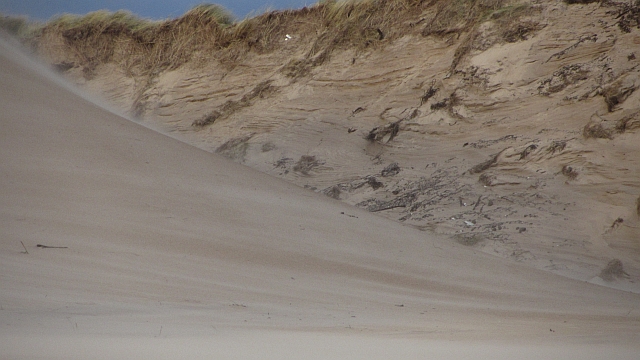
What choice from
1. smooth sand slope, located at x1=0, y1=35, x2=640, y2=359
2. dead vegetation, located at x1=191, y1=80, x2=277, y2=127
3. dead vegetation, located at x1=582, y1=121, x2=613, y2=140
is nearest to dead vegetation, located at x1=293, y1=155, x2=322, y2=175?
smooth sand slope, located at x1=0, y1=35, x2=640, y2=359

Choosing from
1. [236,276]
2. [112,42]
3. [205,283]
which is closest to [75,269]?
[205,283]

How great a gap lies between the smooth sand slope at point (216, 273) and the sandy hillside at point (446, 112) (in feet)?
4.58

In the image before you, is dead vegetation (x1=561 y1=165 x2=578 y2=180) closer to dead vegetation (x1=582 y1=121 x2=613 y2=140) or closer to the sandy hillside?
the sandy hillside

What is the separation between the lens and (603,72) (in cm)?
1064

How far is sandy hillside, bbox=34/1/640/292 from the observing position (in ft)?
30.6

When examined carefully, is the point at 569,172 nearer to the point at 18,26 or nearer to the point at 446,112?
the point at 446,112

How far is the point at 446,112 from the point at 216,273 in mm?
7128

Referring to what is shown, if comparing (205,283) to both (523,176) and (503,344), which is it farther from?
(523,176)

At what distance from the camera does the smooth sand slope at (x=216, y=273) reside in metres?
3.54

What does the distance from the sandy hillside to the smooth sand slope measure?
140cm

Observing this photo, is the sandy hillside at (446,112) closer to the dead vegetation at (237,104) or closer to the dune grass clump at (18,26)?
the dead vegetation at (237,104)

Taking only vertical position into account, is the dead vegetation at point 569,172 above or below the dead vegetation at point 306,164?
above

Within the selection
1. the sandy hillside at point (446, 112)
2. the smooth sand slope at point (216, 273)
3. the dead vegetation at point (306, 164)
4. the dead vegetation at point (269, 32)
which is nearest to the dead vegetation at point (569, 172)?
the sandy hillside at point (446, 112)

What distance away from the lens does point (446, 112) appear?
38.8 feet
